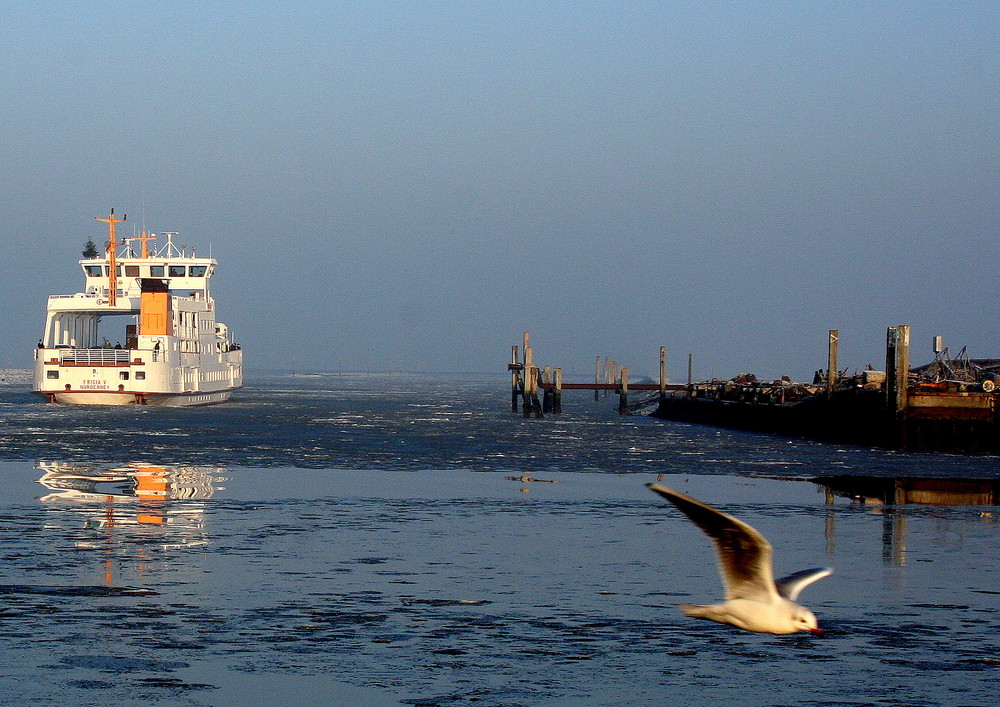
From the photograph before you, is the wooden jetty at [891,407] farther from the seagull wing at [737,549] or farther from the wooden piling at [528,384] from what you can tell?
the seagull wing at [737,549]

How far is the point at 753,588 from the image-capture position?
8.59 metres

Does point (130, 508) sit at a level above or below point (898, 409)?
below

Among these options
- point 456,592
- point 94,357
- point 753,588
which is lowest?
point 456,592

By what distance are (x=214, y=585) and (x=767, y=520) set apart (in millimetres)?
9447

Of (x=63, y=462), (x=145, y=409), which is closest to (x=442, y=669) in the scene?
(x=63, y=462)

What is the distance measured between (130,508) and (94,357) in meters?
50.9

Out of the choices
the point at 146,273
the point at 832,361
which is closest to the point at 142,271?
the point at 146,273

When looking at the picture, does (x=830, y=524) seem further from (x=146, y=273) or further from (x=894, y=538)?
(x=146, y=273)

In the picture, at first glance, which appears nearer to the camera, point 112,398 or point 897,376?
point 897,376

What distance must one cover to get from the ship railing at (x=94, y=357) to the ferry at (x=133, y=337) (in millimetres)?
51

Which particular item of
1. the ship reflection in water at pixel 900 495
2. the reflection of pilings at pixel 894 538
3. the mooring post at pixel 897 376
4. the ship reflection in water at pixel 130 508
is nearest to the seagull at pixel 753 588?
the ship reflection in water at pixel 130 508

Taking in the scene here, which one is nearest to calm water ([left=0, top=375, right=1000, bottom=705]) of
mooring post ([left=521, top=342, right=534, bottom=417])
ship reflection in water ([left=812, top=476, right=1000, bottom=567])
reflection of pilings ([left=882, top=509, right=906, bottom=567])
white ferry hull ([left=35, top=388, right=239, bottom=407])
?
reflection of pilings ([left=882, top=509, right=906, bottom=567])

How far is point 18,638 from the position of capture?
10836 millimetres

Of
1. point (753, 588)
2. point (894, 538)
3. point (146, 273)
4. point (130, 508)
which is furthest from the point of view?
point (146, 273)
